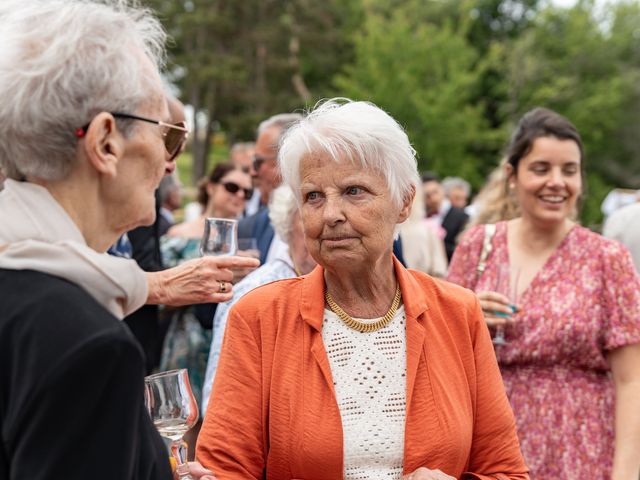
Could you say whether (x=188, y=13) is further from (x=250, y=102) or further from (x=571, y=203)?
(x=571, y=203)

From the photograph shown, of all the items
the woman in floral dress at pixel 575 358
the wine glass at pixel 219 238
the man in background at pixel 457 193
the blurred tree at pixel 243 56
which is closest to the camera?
the woman in floral dress at pixel 575 358

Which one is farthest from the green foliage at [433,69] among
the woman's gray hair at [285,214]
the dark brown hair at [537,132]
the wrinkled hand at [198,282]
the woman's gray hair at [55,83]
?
the woman's gray hair at [55,83]

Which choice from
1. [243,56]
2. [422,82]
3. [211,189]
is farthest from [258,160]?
[243,56]

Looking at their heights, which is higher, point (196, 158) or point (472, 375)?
point (196, 158)

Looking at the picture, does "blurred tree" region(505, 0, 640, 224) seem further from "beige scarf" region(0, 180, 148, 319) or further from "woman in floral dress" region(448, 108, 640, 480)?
"beige scarf" region(0, 180, 148, 319)

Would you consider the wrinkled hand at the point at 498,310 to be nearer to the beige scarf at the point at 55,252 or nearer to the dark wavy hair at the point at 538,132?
the dark wavy hair at the point at 538,132

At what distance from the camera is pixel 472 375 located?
259 centimetres

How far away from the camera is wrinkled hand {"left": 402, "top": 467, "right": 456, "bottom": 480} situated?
2.37m

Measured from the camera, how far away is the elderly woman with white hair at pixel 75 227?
136 centimetres

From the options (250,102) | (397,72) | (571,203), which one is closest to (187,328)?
(571,203)

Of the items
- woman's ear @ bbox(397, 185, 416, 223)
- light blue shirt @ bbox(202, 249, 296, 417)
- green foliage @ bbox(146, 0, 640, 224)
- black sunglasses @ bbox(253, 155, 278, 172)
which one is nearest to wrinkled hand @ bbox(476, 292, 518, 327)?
woman's ear @ bbox(397, 185, 416, 223)

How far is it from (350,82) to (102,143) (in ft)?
107

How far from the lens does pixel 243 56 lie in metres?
34.8

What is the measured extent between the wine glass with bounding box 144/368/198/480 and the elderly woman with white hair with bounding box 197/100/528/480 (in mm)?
242
